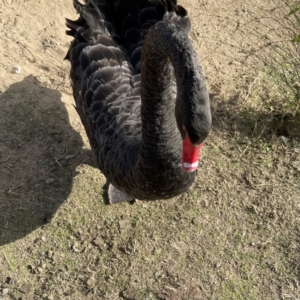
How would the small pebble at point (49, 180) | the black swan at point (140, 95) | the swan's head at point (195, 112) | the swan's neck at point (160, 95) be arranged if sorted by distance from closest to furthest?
the swan's head at point (195, 112) < the black swan at point (140, 95) < the swan's neck at point (160, 95) < the small pebble at point (49, 180)

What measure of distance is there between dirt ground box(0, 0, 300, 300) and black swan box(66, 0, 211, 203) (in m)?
0.44

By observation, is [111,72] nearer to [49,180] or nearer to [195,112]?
[49,180]

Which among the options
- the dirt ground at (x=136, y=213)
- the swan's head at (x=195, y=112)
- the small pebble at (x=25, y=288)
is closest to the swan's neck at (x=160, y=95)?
the swan's head at (x=195, y=112)

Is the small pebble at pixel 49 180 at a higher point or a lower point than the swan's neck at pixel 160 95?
lower

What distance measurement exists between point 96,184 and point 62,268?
84 cm

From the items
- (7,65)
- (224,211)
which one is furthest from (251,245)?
(7,65)

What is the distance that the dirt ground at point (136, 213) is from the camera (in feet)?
11.5

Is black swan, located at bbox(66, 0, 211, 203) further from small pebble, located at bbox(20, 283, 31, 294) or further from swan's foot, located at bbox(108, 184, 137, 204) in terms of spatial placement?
small pebble, located at bbox(20, 283, 31, 294)

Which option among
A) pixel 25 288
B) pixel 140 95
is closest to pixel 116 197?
pixel 25 288

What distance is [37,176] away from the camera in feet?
13.6

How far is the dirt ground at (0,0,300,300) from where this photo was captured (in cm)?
351

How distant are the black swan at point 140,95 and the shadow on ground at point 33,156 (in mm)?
550

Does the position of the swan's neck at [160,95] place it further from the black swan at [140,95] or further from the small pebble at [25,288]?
the small pebble at [25,288]

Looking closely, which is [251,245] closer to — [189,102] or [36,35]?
[189,102]
